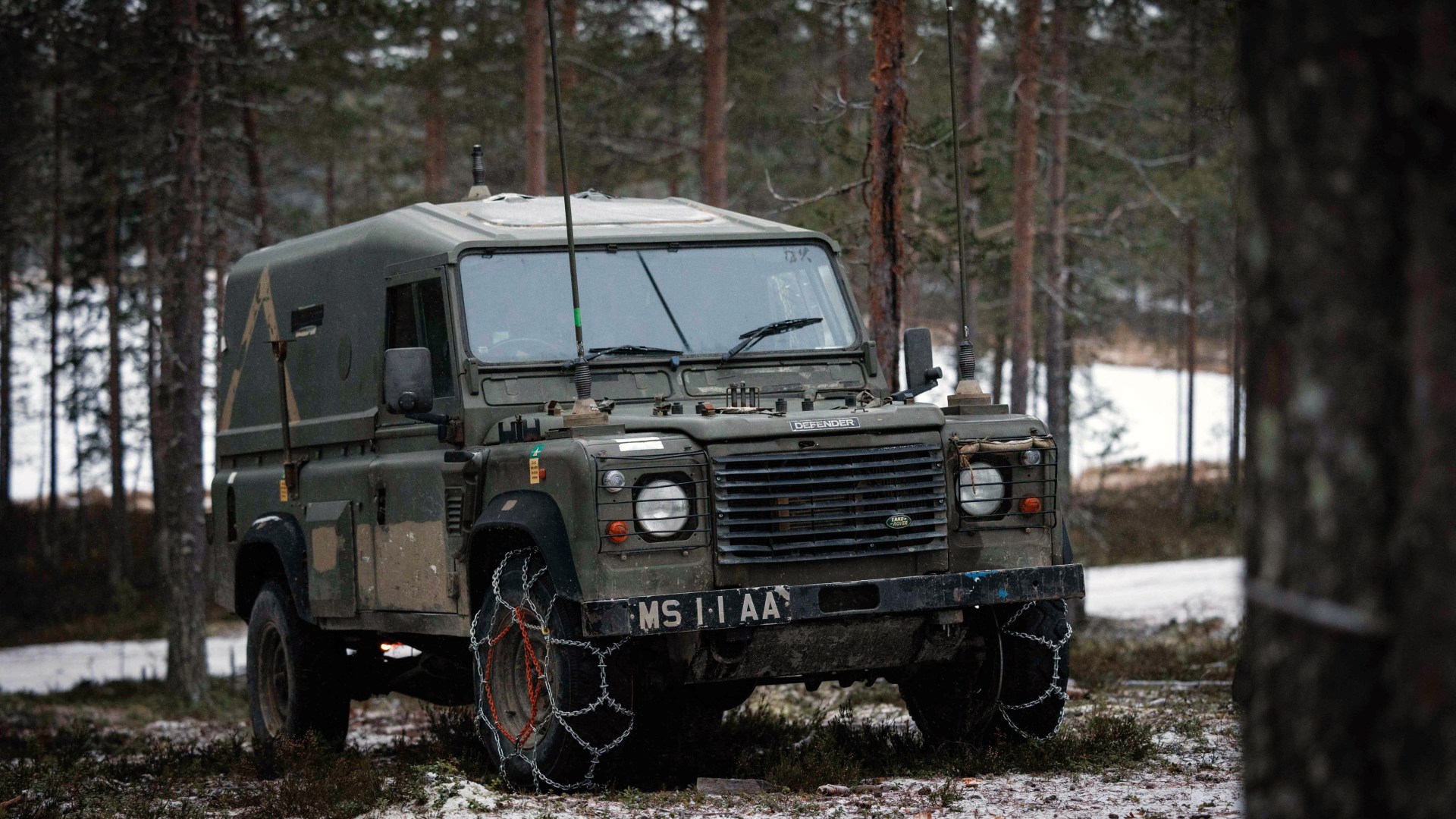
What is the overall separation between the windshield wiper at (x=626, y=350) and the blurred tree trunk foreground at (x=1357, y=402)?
5615mm

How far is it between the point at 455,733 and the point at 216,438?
2926 mm

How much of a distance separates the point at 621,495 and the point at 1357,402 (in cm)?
459

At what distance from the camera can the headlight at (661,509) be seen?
23.2 feet

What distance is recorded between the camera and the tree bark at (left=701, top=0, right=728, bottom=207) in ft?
73.6

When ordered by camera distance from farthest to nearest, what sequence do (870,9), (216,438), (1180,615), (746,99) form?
(746,99), (1180,615), (870,9), (216,438)

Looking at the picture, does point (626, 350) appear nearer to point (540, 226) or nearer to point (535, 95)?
point (540, 226)

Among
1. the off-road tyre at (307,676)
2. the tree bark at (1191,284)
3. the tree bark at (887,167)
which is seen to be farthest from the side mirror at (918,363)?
the tree bark at (1191,284)

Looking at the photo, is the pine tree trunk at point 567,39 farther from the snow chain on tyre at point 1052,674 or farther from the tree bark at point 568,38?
the snow chain on tyre at point 1052,674

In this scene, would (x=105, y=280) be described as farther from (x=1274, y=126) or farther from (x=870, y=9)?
(x=1274, y=126)

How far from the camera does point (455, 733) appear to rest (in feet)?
33.1

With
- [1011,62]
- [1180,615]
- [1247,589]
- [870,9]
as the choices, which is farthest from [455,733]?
[1011,62]

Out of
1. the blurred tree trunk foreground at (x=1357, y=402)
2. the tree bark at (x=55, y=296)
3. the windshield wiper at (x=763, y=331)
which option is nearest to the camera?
the blurred tree trunk foreground at (x=1357, y=402)

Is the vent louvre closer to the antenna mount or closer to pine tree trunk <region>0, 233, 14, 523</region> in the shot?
the antenna mount

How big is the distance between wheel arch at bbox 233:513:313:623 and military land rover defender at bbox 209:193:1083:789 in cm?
2
